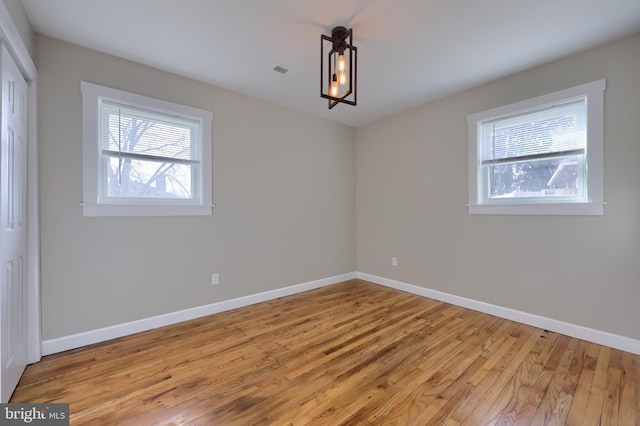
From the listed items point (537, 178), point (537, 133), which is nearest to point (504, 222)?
point (537, 178)

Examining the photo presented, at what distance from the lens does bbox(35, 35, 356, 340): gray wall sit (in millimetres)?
2250

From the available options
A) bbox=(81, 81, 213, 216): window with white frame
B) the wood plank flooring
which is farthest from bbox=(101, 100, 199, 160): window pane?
the wood plank flooring

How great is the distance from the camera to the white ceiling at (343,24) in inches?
74.7

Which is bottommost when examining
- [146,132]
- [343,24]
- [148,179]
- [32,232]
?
[32,232]

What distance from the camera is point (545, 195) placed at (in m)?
2.71

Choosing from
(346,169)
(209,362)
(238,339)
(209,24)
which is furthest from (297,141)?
(209,362)

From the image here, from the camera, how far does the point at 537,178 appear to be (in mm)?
2760

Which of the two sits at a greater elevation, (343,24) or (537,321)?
(343,24)

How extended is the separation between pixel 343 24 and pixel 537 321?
3338mm

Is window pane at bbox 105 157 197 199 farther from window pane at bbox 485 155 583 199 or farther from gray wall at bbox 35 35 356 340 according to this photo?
window pane at bbox 485 155 583 199

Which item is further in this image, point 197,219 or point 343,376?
point 197,219

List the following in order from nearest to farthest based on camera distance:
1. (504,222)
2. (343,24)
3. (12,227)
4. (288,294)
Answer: (12,227) → (343,24) → (504,222) → (288,294)

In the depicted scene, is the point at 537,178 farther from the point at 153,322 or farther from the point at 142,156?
the point at 153,322

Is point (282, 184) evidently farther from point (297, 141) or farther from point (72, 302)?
point (72, 302)
